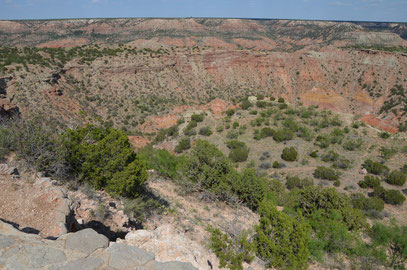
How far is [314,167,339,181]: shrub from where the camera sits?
22.0 meters

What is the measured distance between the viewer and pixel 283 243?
837 centimetres

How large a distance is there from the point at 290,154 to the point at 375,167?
763cm

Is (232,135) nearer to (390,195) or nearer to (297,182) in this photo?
(297,182)

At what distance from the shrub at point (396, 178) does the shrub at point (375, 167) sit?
0.96 metres

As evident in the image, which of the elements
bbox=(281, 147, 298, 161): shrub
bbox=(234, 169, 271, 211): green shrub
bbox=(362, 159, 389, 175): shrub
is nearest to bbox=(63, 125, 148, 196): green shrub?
bbox=(234, 169, 271, 211): green shrub

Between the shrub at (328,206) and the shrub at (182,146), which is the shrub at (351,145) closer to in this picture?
the shrub at (328,206)

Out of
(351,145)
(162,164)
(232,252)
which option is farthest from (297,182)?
(232,252)

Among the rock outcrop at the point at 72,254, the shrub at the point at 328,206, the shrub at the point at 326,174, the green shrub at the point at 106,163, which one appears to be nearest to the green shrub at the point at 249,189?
the shrub at the point at 328,206

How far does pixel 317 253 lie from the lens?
1035 cm

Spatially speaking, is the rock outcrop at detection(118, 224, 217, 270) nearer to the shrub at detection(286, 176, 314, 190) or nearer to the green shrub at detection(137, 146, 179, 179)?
the green shrub at detection(137, 146, 179, 179)

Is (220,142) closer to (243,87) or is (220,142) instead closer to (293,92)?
(243,87)

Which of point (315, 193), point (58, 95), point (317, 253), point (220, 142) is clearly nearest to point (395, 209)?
point (315, 193)

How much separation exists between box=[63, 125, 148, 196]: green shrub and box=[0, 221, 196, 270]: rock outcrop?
4.93 meters

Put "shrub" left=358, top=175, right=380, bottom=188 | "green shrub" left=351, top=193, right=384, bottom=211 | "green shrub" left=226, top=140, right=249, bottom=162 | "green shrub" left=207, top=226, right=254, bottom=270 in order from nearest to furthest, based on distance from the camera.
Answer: "green shrub" left=207, top=226, right=254, bottom=270
"green shrub" left=351, top=193, right=384, bottom=211
"shrub" left=358, top=175, right=380, bottom=188
"green shrub" left=226, top=140, right=249, bottom=162
